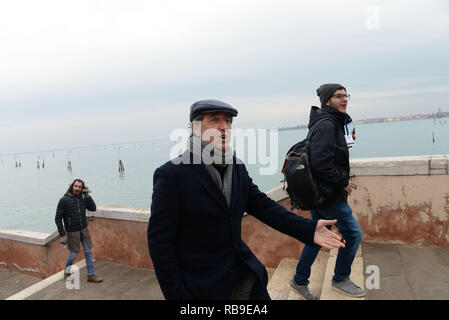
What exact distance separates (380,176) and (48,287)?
5.99 m

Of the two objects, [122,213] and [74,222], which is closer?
[74,222]

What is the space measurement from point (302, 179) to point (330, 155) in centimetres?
33

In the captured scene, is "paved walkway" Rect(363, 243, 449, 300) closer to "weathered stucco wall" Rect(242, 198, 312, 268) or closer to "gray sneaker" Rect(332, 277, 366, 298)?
"gray sneaker" Rect(332, 277, 366, 298)

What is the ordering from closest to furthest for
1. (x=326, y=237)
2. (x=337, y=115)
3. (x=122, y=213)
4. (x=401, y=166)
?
(x=326, y=237), (x=337, y=115), (x=401, y=166), (x=122, y=213)

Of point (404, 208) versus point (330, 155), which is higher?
point (330, 155)

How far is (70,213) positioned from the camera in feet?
19.3

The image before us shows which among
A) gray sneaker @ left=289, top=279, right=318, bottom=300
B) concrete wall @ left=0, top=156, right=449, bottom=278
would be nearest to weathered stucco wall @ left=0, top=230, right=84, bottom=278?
concrete wall @ left=0, top=156, right=449, bottom=278

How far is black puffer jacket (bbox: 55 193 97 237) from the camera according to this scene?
19.1 feet

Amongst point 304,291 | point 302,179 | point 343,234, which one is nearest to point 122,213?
point 304,291

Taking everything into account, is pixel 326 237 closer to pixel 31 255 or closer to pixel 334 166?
pixel 334 166

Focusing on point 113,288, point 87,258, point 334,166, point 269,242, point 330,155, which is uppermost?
point 330,155

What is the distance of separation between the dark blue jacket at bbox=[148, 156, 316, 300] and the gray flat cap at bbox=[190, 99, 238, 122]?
1.02 feet

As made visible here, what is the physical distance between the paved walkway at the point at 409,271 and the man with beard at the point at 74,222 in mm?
4684

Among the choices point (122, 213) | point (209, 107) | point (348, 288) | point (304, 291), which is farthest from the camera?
point (122, 213)
